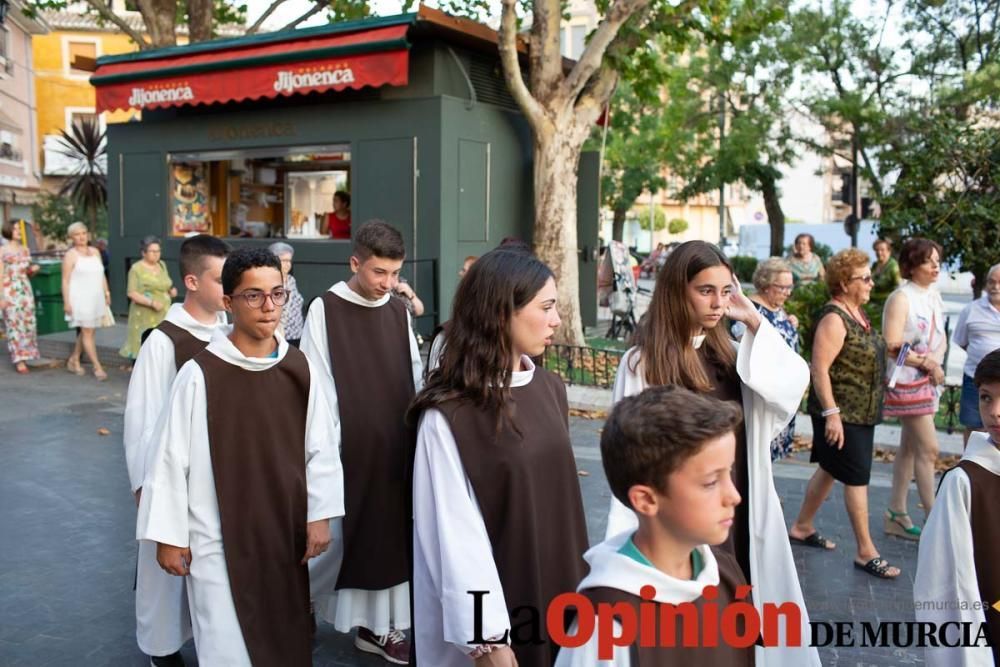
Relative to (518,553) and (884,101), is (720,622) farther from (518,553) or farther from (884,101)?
(884,101)

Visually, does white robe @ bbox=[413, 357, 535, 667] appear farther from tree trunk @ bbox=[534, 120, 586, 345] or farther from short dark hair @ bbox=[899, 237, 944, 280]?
tree trunk @ bbox=[534, 120, 586, 345]

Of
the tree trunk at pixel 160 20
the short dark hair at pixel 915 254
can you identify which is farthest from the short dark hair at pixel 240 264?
the tree trunk at pixel 160 20

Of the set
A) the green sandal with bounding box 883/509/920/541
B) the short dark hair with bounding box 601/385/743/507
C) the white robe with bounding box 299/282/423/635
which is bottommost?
the green sandal with bounding box 883/509/920/541

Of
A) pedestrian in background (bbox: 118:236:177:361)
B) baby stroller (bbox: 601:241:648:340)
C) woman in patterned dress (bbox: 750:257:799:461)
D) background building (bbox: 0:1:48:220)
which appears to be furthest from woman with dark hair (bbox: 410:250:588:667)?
background building (bbox: 0:1:48:220)

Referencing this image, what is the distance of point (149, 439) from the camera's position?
365cm

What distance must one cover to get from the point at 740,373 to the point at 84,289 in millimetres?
10551

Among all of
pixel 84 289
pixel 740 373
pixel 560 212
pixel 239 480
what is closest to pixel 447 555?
pixel 239 480

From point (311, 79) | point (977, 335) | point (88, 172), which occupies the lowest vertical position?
point (977, 335)

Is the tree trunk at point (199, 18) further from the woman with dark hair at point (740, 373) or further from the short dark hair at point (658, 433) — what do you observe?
the short dark hair at point (658, 433)

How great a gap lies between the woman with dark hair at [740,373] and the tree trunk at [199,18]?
14.9 metres

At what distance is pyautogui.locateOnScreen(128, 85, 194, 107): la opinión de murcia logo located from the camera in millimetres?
14539

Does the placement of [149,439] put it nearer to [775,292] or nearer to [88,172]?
[775,292]

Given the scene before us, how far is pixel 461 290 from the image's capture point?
9.76 feet

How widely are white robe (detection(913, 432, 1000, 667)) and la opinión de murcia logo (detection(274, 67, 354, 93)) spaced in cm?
1127
